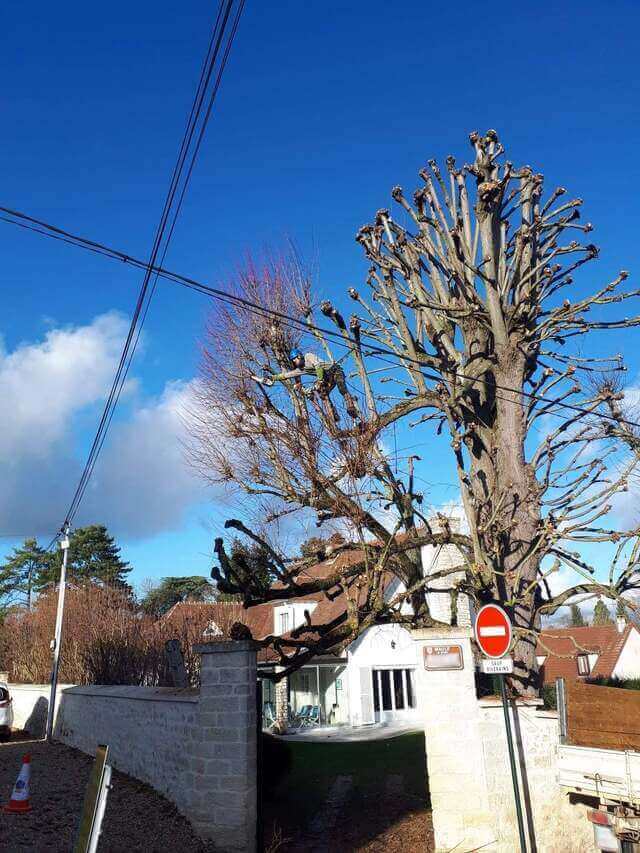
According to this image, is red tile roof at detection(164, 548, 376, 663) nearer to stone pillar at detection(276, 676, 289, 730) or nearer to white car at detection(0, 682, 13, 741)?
stone pillar at detection(276, 676, 289, 730)

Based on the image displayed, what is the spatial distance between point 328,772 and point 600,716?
7932 millimetres

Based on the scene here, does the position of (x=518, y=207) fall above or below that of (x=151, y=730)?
above

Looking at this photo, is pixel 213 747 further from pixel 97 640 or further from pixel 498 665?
pixel 97 640

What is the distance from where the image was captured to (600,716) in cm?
780

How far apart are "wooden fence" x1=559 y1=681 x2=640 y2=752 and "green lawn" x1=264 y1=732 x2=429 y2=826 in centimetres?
328

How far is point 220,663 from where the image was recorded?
8.47 m

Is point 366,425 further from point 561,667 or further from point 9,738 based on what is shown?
point 561,667

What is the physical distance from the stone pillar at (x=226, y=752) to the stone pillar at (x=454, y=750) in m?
2.07

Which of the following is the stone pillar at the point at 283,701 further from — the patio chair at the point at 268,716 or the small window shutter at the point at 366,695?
the small window shutter at the point at 366,695

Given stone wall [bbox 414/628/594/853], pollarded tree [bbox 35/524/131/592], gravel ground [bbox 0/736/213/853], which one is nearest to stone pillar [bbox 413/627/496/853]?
stone wall [bbox 414/628/594/853]

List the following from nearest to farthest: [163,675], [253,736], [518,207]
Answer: [253,736], [518,207], [163,675]

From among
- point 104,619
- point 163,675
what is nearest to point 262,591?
point 163,675

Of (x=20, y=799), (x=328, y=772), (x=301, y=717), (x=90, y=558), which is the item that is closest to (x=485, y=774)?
(x=20, y=799)

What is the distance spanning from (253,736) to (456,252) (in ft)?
27.7
